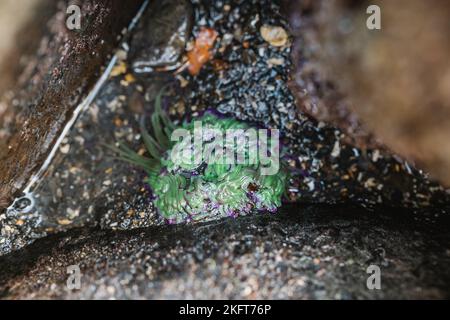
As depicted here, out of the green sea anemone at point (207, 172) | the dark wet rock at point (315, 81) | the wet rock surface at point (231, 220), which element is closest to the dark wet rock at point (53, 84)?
the wet rock surface at point (231, 220)

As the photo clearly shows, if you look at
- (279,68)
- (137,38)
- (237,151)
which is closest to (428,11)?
(279,68)

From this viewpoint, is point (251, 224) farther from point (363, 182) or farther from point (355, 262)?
point (363, 182)

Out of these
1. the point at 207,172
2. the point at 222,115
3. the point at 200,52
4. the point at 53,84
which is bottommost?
the point at 207,172

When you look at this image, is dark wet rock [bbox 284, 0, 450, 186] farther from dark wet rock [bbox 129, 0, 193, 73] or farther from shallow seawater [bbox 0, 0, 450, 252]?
dark wet rock [bbox 129, 0, 193, 73]

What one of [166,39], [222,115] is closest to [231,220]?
[222,115]

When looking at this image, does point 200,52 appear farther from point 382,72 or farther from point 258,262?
point 258,262
